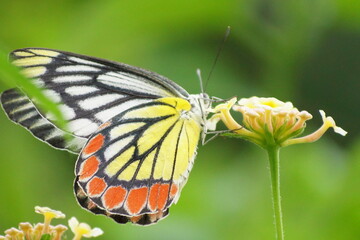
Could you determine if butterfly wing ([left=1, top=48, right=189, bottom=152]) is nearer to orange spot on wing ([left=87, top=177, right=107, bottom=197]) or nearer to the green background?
orange spot on wing ([left=87, top=177, right=107, bottom=197])

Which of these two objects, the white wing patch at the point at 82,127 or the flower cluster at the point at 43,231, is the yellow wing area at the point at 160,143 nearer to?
the white wing patch at the point at 82,127

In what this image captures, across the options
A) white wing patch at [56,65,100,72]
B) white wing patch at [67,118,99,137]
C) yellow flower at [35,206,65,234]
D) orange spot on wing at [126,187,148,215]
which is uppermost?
white wing patch at [56,65,100,72]

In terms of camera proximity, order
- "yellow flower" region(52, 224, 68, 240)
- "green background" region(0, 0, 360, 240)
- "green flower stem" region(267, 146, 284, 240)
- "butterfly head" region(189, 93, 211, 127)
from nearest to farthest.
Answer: "green flower stem" region(267, 146, 284, 240), "yellow flower" region(52, 224, 68, 240), "butterfly head" region(189, 93, 211, 127), "green background" region(0, 0, 360, 240)

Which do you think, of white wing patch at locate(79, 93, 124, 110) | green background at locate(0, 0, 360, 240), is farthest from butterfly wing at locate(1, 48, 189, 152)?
green background at locate(0, 0, 360, 240)

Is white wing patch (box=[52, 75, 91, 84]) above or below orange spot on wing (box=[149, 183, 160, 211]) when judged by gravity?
above

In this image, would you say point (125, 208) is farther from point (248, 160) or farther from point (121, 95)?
point (248, 160)

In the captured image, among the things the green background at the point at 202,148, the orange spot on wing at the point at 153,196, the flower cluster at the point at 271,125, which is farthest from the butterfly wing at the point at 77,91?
the green background at the point at 202,148

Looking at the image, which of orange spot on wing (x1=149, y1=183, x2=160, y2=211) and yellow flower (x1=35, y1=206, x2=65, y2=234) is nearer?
yellow flower (x1=35, y1=206, x2=65, y2=234)
